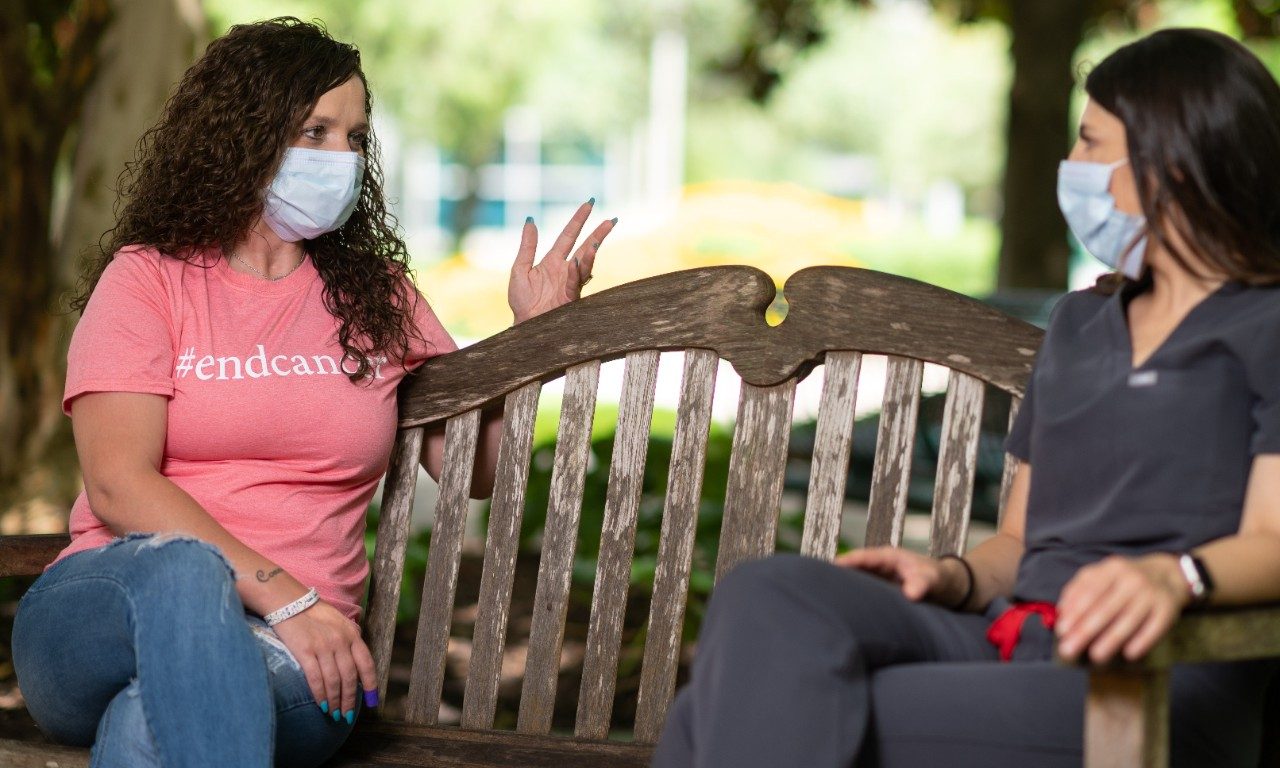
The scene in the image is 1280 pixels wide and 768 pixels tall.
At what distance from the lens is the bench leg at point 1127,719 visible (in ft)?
5.67

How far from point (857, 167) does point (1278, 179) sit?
180 feet

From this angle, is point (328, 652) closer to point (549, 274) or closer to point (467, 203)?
point (549, 274)

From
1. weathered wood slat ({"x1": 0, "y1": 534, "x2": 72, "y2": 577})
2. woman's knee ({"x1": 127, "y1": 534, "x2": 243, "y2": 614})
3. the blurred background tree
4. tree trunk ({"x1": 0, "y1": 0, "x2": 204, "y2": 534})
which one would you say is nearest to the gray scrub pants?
woman's knee ({"x1": 127, "y1": 534, "x2": 243, "y2": 614})

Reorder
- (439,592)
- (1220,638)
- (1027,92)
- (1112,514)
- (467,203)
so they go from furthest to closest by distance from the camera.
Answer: (467,203) → (1027,92) → (439,592) → (1112,514) → (1220,638)

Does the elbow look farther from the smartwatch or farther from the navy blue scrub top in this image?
the smartwatch

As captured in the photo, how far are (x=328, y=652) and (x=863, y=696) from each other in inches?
41.3

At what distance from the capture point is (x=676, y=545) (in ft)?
9.39

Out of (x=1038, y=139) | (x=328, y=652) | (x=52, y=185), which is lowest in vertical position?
(x=328, y=652)

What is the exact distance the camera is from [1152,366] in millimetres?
2066

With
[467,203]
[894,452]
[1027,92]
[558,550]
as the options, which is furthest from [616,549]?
[467,203]

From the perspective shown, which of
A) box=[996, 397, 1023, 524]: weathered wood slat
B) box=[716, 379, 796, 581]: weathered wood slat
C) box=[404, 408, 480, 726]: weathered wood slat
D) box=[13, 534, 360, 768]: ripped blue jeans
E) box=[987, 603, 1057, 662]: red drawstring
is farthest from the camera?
box=[404, 408, 480, 726]: weathered wood slat

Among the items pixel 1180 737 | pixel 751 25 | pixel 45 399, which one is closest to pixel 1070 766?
pixel 1180 737

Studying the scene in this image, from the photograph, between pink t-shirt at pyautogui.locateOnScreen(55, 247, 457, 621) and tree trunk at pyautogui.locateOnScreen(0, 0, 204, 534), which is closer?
pink t-shirt at pyautogui.locateOnScreen(55, 247, 457, 621)

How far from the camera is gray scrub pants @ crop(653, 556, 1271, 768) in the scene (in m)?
1.89
